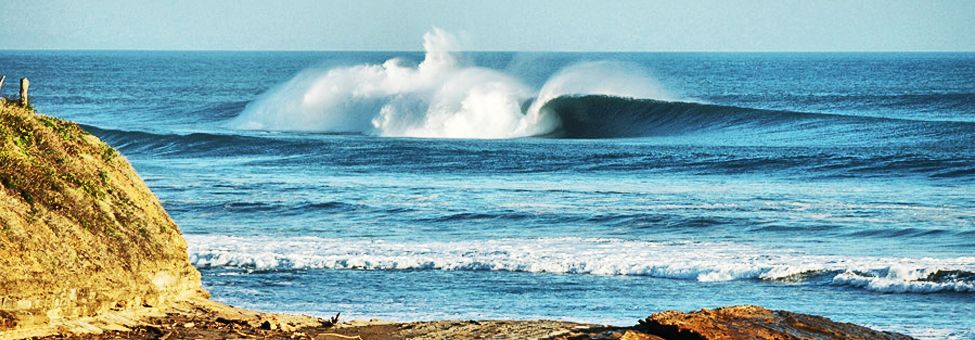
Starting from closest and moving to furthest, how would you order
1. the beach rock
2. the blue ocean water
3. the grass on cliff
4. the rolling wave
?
the beach rock < the grass on cliff < the blue ocean water < the rolling wave

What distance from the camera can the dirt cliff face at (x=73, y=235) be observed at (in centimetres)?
793

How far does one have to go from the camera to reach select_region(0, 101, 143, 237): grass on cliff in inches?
346

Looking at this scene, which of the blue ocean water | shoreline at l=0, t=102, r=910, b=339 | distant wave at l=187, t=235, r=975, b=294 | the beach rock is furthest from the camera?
distant wave at l=187, t=235, r=975, b=294

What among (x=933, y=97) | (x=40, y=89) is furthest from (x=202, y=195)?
(x=40, y=89)

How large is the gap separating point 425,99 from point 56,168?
32.9 metres

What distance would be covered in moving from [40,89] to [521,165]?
5088cm

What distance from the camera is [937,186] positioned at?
24.8 metres

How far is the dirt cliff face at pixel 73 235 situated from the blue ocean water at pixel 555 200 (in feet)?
11.2

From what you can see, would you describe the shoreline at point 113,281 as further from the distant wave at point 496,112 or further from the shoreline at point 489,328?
the distant wave at point 496,112

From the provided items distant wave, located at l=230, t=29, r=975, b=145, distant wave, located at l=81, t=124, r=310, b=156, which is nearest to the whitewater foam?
distant wave, located at l=230, t=29, r=975, b=145

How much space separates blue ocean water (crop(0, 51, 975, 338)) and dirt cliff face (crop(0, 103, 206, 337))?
11.2 ft

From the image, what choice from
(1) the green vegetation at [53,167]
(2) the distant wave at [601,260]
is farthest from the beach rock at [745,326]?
(2) the distant wave at [601,260]

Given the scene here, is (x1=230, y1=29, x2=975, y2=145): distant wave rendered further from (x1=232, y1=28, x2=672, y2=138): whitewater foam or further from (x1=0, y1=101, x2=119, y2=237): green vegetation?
(x1=0, y1=101, x2=119, y2=237): green vegetation

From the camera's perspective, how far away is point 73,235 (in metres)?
8.55
